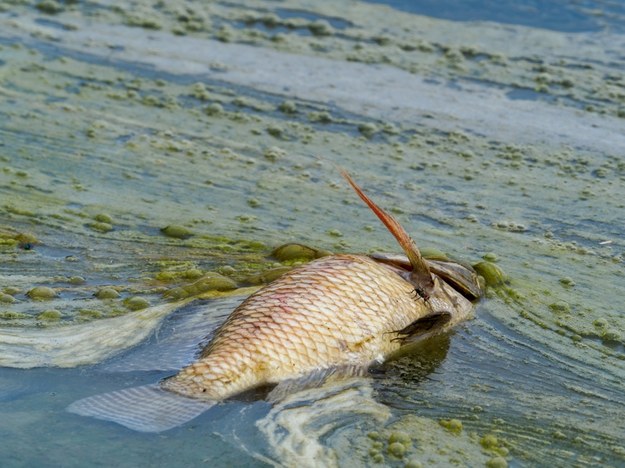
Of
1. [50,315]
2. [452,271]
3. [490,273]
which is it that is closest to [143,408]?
[50,315]

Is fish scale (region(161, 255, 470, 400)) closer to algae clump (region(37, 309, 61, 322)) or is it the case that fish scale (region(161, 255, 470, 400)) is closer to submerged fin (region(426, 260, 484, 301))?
submerged fin (region(426, 260, 484, 301))

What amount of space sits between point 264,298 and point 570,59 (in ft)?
18.7

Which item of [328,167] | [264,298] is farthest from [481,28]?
[264,298]

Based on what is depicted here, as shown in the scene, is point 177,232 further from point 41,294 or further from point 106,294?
point 41,294

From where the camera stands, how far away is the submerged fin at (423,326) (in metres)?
4.14

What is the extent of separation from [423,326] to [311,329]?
21.8 inches

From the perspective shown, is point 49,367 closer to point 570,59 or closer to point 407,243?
point 407,243

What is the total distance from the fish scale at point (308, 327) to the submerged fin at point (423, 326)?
0.08 ft

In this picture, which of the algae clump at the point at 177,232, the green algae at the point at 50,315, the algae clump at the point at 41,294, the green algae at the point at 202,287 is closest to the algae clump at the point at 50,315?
the green algae at the point at 50,315

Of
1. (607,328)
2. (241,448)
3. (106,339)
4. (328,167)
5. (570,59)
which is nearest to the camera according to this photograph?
(241,448)

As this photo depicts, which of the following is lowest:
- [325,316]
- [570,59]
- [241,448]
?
[241,448]

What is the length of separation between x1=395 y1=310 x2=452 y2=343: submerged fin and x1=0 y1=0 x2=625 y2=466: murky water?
0.08 metres

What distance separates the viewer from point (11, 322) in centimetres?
418

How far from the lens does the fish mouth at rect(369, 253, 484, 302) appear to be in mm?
4340
